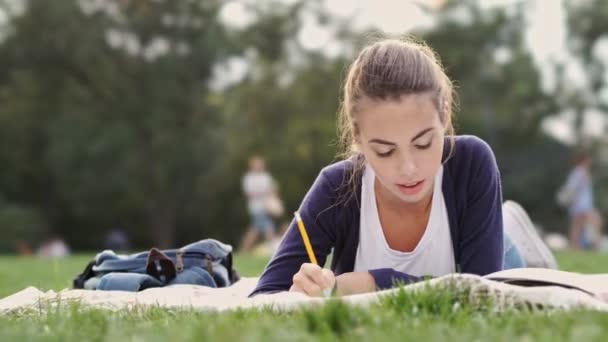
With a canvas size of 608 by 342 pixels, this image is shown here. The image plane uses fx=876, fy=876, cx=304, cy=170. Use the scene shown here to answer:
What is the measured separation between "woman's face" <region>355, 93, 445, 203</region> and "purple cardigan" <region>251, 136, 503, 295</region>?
322 mm

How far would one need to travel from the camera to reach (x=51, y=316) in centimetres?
292

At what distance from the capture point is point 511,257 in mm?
4492

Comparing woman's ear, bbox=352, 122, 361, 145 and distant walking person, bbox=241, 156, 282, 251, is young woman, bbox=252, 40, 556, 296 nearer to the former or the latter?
woman's ear, bbox=352, 122, 361, 145

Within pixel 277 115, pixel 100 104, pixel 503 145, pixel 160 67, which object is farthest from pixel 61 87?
pixel 503 145

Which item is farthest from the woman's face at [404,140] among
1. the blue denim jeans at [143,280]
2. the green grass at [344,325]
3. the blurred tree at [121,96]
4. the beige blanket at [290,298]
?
the blurred tree at [121,96]

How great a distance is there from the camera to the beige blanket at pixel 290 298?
108 inches

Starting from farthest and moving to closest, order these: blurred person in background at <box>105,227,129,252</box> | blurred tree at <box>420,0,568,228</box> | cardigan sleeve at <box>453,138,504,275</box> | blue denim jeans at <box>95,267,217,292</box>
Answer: blurred tree at <box>420,0,568,228</box>, blurred person in background at <box>105,227,129,252</box>, blue denim jeans at <box>95,267,217,292</box>, cardigan sleeve at <box>453,138,504,275</box>

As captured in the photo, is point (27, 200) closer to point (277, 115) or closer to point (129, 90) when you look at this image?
point (129, 90)

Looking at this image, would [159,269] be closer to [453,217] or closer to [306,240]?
[306,240]

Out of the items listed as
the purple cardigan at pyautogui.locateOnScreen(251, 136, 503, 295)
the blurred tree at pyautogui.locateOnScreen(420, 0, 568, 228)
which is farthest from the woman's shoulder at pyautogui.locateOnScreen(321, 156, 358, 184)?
the blurred tree at pyautogui.locateOnScreen(420, 0, 568, 228)

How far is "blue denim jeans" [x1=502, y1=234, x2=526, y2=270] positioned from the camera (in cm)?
446

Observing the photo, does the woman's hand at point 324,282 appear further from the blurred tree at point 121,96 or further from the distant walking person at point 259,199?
the blurred tree at point 121,96

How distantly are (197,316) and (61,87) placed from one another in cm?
2698

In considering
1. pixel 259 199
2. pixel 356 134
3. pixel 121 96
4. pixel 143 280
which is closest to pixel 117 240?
pixel 121 96
